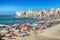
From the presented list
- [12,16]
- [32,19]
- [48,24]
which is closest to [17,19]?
[12,16]

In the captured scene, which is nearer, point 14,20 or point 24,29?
point 14,20

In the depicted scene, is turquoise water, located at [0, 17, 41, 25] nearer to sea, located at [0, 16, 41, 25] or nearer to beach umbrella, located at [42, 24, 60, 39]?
sea, located at [0, 16, 41, 25]

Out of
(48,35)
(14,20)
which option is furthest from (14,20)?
(48,35)

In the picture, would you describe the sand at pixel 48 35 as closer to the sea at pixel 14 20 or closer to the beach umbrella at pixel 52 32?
the beach umbrella at pixel 52 32

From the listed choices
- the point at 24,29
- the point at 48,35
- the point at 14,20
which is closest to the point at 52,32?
the point at 48,35

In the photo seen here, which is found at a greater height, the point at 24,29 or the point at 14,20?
the point at 14,20

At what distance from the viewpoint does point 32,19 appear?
140 inches

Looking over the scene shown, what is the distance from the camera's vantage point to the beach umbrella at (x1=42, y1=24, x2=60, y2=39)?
3551 millimetres

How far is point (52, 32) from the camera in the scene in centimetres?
359

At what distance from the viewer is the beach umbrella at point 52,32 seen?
3.55 metres

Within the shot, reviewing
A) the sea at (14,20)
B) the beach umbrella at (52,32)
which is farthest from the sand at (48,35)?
the sea at (14,20)

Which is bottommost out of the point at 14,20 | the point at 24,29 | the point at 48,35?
the point at 48,35

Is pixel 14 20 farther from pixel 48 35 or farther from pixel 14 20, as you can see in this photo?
pixel 48 35

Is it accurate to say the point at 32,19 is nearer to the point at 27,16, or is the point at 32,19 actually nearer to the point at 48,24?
the point at 27,16
